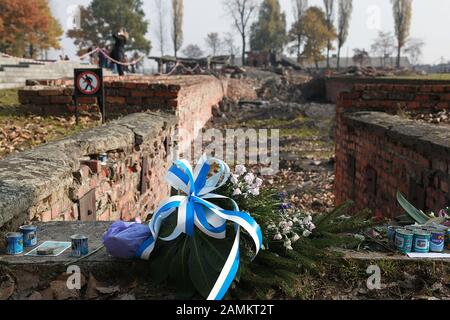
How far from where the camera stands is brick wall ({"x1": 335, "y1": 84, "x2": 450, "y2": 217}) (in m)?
4.04

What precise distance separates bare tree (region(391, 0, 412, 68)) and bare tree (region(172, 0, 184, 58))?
2665cm

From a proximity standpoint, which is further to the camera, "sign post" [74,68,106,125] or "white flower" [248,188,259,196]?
"sign post" [74,68,106,125]

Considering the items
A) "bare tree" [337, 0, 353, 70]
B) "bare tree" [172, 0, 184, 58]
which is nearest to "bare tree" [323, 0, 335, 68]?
"bare tree" [337, 0, 353, 70]

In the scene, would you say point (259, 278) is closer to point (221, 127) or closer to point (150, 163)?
point (150, 163)

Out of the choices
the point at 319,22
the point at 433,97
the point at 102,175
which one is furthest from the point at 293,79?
the point at 102,175

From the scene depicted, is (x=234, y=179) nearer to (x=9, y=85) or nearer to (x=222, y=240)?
(x=222, y=240)

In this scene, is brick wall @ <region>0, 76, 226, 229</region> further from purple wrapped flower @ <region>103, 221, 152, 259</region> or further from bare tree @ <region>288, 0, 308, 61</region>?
bare tree @ <region>288, 0, 308, 61</region>

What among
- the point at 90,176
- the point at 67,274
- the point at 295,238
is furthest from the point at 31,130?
the point at 295,238

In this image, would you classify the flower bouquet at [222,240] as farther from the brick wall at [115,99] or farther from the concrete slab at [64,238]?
the brick wall at [115,99]

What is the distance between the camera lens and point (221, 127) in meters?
17.6

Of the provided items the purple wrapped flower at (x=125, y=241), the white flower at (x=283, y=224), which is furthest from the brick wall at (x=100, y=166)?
the white flower at (x=283, y=224)

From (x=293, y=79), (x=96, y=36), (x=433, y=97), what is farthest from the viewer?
(x=96, y=36)
